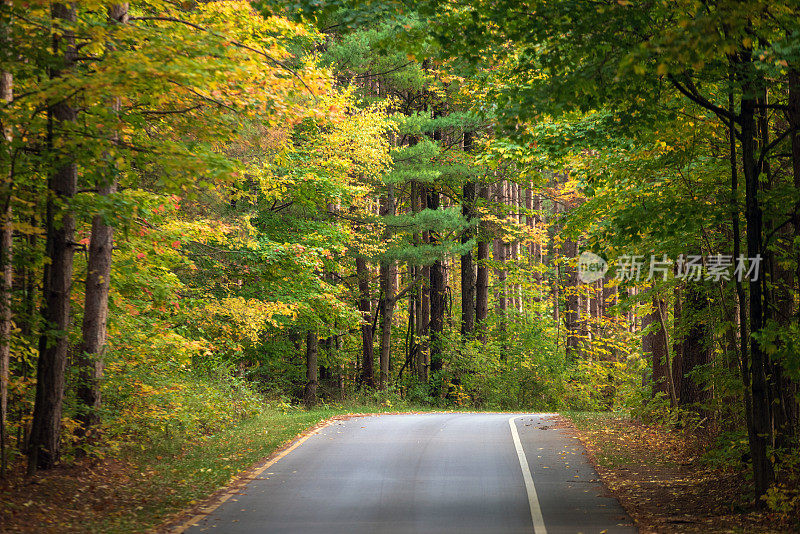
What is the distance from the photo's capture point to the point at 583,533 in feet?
28.6

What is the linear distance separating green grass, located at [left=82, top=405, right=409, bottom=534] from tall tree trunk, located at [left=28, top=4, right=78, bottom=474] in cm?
125

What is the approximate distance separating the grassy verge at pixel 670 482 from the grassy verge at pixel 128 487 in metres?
6.00

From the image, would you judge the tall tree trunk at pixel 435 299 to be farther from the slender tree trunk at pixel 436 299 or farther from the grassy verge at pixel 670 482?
the grassy verge at pixel 670 482

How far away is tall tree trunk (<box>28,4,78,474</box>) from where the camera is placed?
10969 mm

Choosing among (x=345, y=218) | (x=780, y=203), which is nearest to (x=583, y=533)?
(x=780, y=203)

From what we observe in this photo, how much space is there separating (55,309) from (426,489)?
5970 mm

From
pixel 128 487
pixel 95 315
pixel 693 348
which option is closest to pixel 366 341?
pixel 693 348

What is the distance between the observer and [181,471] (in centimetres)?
1273

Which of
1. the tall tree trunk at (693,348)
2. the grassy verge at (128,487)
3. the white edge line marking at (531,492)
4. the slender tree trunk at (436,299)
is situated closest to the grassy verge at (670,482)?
the tall tree trunk at (693,348)

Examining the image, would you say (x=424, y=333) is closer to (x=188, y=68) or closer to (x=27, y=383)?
(x=27, y=383)

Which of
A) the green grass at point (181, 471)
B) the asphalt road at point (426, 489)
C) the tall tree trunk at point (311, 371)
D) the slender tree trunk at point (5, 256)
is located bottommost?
the asphalt road at point (426, 489)

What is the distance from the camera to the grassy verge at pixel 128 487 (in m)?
9.14

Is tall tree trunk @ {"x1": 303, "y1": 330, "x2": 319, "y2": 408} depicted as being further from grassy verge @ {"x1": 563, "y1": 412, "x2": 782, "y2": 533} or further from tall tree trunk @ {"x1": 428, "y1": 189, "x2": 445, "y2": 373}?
grassy verge @ {"x1": 563, "y1": 412, "x2": 782, "y2": 533}

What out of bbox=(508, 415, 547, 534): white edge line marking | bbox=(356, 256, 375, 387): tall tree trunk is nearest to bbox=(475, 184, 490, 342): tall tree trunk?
bbox=(356, 256, 375, 387): tall tree trunk
